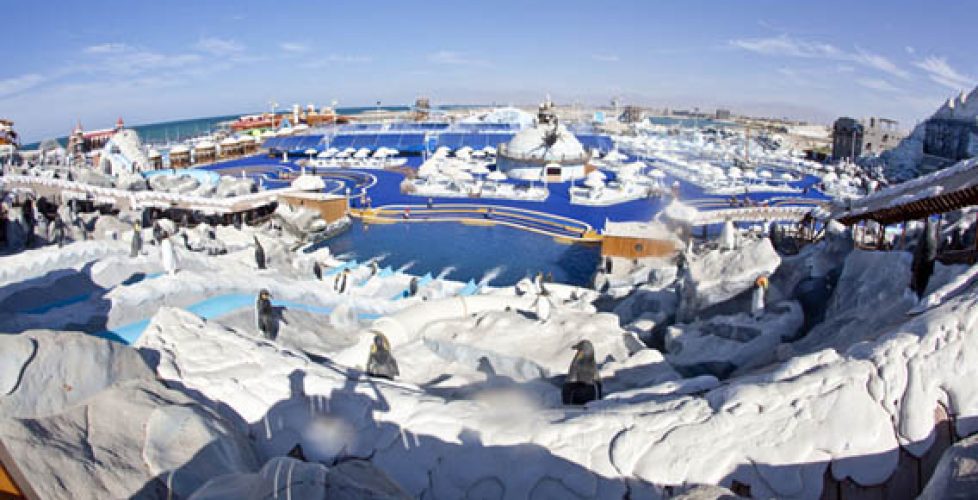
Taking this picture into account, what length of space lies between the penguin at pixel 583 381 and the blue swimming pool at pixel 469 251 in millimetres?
11307

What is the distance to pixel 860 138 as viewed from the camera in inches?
1709

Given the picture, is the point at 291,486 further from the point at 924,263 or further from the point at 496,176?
the point at 496,176

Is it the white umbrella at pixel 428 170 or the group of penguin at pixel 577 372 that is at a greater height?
the white umbrella at pixel 428 170

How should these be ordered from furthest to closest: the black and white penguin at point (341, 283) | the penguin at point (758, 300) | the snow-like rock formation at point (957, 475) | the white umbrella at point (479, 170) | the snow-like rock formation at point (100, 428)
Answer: the white umbrella at point (479, 170), the black and white penguin at point (341, 283), the penguin at point (758, 300), the snow-like rock formation at point (100, 428), the snow-like rock formation at point (957, 475)

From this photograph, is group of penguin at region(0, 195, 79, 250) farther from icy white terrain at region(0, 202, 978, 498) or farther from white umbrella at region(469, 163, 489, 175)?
white umbrella at region(469, 163, 489, 175)

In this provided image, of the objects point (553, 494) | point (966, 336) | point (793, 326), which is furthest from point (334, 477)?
point (793, 326)

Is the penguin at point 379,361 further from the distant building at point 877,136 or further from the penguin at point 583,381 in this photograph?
the distant building at point 877,136

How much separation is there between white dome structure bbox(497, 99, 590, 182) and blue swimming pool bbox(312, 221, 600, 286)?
9.56 metres

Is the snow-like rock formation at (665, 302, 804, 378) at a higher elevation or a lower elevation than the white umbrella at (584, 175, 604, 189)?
lower

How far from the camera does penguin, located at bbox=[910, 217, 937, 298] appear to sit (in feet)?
22.9

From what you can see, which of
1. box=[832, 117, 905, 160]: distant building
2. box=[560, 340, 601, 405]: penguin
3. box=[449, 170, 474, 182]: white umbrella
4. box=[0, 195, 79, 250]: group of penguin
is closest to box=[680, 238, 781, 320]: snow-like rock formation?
box=[560, 340, 601, 405]: penguin

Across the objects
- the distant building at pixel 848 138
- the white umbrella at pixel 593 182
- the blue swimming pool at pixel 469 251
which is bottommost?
the blue swimming pool at pixel 469 251

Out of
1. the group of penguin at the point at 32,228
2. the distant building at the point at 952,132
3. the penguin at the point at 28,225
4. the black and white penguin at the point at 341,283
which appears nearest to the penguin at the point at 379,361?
the black and white penguin at the point at 341,283

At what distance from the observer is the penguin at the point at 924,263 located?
275 inches
